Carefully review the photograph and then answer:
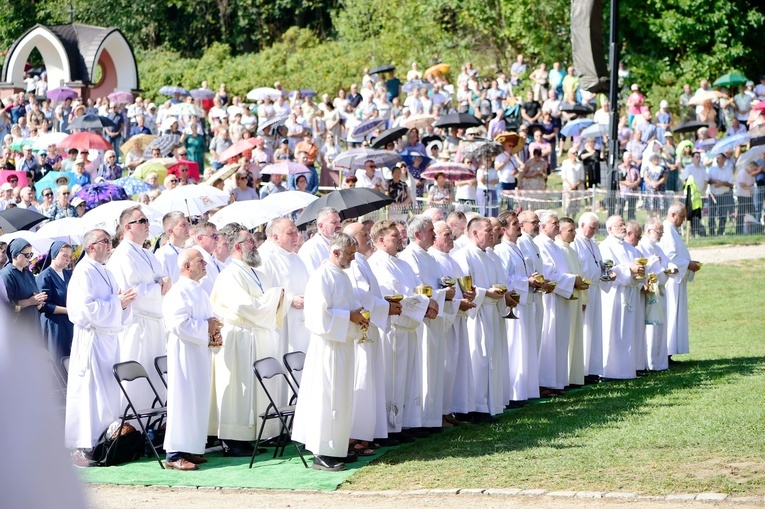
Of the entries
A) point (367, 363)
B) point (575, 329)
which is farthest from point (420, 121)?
point (367, 363)

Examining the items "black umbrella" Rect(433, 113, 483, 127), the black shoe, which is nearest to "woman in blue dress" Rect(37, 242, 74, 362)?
the black shoe

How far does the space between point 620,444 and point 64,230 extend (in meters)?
7.13

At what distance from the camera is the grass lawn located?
9.27 metres

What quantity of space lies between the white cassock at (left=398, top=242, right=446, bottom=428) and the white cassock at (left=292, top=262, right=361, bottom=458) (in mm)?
1811

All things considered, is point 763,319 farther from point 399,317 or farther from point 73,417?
point 73,417

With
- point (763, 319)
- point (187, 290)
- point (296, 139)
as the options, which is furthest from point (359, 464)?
point (296, 139)

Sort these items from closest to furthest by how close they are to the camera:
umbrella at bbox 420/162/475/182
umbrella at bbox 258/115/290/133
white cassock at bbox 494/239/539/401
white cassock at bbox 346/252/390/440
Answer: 1. white cassock at bbox 346/252/390/440
2. white cassock at bbox 494/239/539/401
3. umbrella at bbox 420/162/475/182
4. umbrella at bbox 258/115/290/133

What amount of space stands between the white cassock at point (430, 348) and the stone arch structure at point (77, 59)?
29480 millimetres

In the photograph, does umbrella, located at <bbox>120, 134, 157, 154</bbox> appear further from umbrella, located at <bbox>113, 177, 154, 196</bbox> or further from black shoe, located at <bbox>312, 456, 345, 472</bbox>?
black shoe, located at <bbox>312, 456, 345, 472</bbox>

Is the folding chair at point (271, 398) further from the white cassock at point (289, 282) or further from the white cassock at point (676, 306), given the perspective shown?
the white cassock at point (676, 306)

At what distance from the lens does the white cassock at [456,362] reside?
492 inches

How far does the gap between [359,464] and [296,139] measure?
60.9 ft

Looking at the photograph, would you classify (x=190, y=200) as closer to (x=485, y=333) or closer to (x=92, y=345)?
(x=485, y=333)

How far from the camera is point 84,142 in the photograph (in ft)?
83.0
